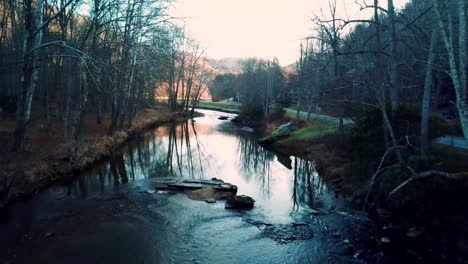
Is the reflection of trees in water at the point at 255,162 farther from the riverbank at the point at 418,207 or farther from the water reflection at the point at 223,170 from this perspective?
the riverbank at the point at 418,207

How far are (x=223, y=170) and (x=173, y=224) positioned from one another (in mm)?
8055

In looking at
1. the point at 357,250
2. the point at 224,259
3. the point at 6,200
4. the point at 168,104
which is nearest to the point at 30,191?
the point at 6,200

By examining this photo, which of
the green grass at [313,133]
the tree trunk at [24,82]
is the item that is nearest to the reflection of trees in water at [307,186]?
the green grass at [313,133]

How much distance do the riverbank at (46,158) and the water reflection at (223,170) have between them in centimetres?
77

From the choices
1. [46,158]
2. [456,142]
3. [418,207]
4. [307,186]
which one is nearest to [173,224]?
[418,207]

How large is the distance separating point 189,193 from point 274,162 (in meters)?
8.79

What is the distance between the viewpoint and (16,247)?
26.4 ft

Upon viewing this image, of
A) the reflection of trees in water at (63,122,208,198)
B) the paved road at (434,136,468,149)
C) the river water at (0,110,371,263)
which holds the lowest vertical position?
the river water at (0,110,371,263)

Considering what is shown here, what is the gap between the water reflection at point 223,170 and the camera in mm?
13086

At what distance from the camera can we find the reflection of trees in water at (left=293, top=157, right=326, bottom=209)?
1255 centimetres

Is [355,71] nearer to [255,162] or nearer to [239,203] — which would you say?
[239,203]

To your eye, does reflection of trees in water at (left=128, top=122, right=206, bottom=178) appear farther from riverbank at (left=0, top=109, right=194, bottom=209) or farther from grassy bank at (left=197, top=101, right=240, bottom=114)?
grassy bank at (left=197, top=101, right=240, bottom=114)

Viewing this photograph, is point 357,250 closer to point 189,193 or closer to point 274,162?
point 189,193

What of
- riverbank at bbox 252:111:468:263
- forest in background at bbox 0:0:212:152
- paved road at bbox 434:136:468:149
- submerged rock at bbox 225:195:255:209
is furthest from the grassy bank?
submerged rock at bbox 225:195:255:209
